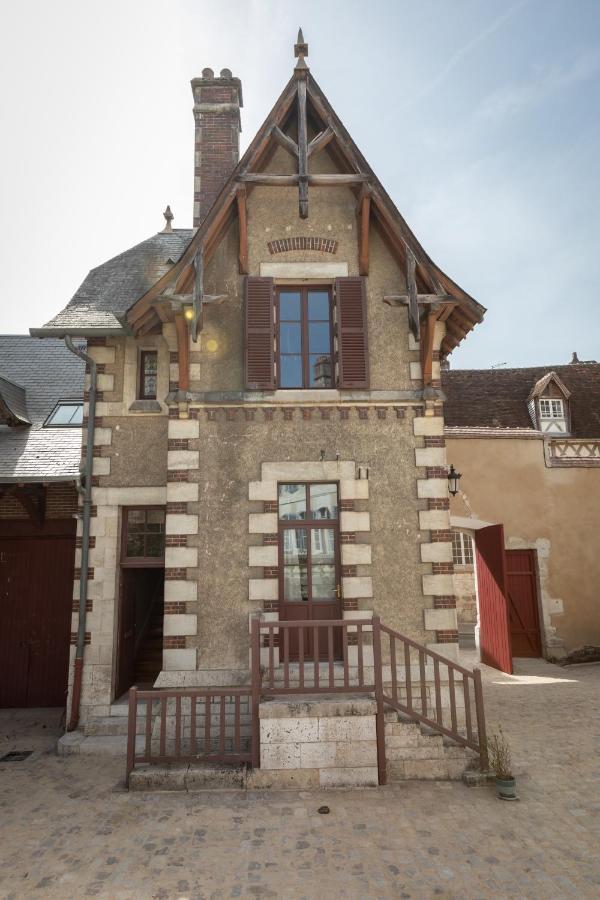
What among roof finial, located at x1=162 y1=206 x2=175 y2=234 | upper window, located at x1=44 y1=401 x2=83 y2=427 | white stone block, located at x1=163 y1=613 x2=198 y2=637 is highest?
roof finial, located at x1=162 y1=206 x2=175 y2=234

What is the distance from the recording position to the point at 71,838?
16.2 feet

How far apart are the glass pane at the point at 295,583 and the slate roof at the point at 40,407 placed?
344cm

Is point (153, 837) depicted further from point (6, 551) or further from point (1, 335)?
point (1, 335)

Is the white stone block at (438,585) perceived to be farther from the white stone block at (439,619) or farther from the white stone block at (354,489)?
the white stone block at (354,489)

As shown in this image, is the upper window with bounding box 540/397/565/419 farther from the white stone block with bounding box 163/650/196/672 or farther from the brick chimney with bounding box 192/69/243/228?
the white stone block with bounding box 163/650/196/672

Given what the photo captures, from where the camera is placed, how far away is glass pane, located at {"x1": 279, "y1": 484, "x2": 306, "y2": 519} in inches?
297

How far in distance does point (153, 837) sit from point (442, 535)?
15.1 feet

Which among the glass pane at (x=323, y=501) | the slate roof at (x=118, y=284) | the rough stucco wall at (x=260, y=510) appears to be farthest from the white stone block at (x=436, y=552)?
the slate roof at (x=118, y=284)

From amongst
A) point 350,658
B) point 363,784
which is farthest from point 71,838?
point 350,658

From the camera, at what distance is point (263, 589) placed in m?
7.14

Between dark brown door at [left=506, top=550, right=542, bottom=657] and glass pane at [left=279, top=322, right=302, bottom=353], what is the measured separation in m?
8.15

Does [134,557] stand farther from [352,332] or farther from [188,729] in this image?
[352,332]

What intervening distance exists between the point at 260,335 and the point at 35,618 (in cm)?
619

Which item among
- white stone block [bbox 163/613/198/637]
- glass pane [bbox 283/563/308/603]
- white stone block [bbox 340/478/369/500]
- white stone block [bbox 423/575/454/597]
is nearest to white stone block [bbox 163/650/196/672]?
white stone block [bbox 163/613/198/637]
